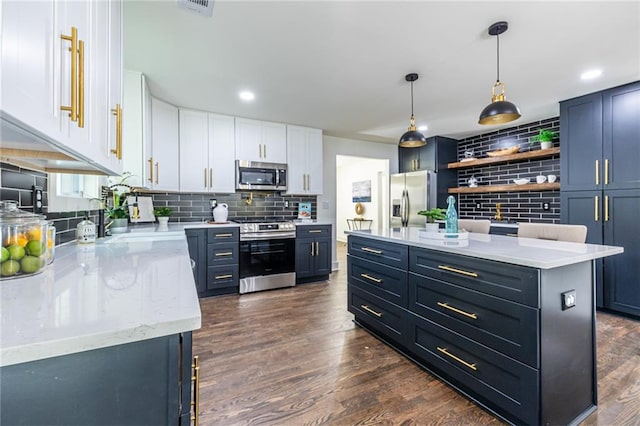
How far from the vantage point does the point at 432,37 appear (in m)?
2.09

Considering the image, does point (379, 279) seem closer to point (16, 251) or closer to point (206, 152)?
point (16, 251)

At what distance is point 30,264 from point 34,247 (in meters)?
0.06

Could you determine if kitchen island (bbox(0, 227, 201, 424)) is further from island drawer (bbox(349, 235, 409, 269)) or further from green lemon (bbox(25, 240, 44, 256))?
island drawer (bbox(349, 235, 409, 269))

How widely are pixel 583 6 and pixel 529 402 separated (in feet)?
7.67

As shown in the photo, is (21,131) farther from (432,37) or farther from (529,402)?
(432,37)

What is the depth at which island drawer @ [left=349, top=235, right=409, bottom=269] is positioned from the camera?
80.5 inches

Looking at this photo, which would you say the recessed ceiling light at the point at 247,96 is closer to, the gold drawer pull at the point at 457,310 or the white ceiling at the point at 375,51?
the white ceiling at the point at 375,51

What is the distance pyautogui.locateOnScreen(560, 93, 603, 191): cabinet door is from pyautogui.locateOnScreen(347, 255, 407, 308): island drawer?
271 cm

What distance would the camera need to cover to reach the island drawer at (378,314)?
2.06 m

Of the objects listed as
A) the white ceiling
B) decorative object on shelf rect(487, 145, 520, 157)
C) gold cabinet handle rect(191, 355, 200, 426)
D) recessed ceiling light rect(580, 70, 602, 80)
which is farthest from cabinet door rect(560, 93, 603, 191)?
gold cabinet handle rect(191, 355, 200, 426)

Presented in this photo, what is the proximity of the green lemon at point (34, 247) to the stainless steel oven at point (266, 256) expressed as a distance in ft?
8.55

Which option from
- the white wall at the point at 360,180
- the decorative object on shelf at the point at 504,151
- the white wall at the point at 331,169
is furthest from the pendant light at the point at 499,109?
the white wall at the point at 360,180

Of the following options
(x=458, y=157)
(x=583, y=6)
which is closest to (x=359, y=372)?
(x=583, y=6)

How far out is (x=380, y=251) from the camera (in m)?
2.25
